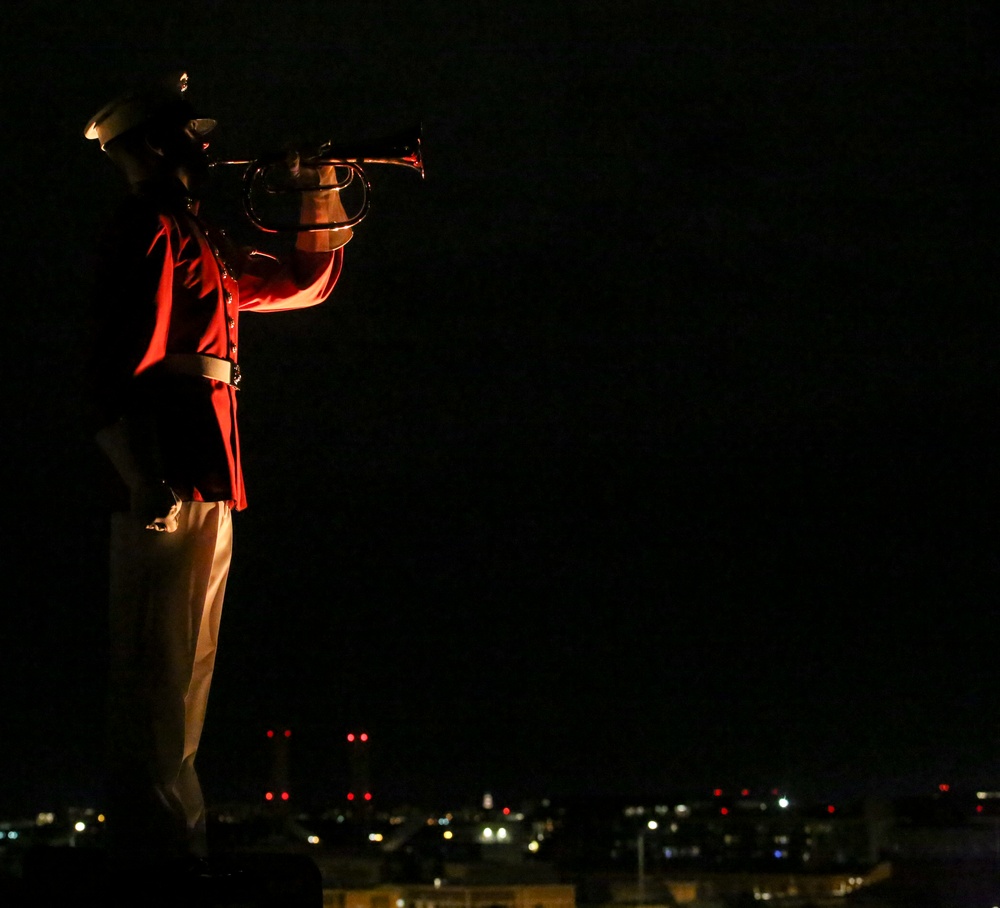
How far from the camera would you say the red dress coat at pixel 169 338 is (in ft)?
13.3

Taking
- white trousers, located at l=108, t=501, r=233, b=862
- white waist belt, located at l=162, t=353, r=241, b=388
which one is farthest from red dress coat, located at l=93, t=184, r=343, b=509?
white trousers, located at l=108, t=501, r=233, b=862

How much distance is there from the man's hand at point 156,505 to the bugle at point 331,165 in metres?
1.20

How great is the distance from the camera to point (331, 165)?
4766 mm

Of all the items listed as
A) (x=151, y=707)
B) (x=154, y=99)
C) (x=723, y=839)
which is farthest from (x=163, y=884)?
(x=723, y=839)

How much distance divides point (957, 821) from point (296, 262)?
3840 cm

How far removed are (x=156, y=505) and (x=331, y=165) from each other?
1.51 metres

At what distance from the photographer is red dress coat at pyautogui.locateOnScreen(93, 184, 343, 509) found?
13.3 feet

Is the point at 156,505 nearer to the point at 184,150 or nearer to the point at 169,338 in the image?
the point at 169,338

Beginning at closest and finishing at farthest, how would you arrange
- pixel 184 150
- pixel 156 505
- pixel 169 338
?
1. pixel 156 505
2. pixel 169 338
3. pixel 184 150

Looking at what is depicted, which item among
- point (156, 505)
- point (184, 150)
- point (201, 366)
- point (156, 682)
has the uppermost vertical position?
point (184, 150)

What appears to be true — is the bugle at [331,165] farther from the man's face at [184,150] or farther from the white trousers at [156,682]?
the white trousers at [156,682]

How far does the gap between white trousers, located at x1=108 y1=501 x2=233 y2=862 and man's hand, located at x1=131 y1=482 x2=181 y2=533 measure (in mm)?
79

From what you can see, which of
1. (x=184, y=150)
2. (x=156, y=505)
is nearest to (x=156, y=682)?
(x=156, y=505)

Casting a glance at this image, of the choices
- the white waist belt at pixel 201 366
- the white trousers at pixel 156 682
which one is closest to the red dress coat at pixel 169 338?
the white waist belt at pixel 201 366
